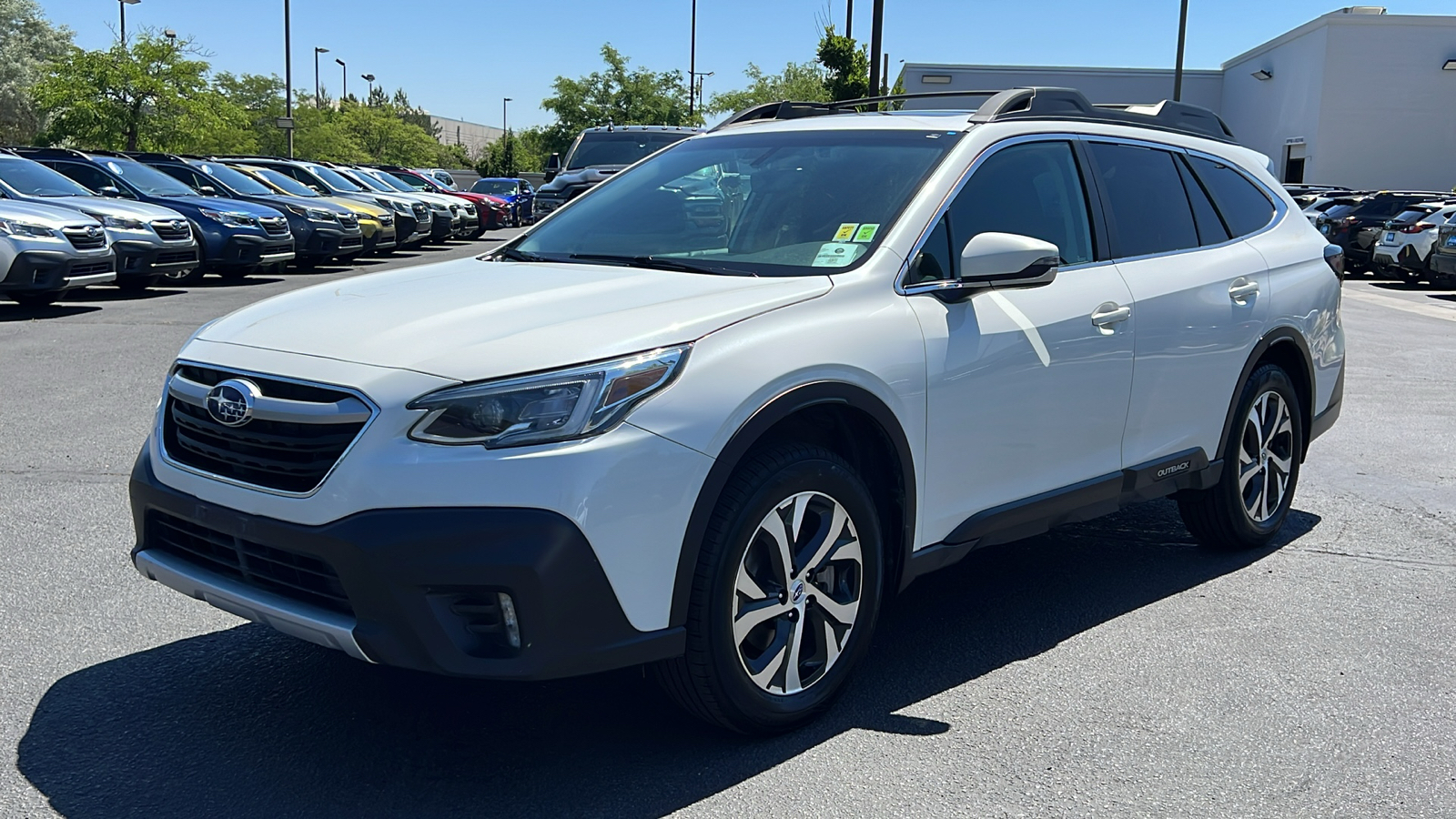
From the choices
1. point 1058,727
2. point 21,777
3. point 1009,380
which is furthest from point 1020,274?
point 21,777

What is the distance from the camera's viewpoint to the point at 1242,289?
516cm

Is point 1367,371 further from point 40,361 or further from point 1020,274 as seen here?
point 40,361

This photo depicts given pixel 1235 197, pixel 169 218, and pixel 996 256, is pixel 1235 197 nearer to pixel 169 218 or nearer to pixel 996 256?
pixel 996 256

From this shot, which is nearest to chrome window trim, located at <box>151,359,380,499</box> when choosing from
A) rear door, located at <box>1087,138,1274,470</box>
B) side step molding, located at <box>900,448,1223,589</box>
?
side step molding, located at <box>900,448,1223,589</box>

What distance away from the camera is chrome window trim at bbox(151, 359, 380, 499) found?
3.03 m

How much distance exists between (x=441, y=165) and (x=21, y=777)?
9265 centimetres

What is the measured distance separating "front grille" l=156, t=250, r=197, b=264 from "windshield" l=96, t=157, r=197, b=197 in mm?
1778

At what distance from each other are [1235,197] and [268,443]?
163 inches

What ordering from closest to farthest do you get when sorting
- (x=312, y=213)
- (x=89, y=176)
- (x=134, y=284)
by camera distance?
1. (x=134, y=284)
2. (x=89, y=176)
3. (x=312, y=213)

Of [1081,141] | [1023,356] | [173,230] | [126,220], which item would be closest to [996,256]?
[1023,356]

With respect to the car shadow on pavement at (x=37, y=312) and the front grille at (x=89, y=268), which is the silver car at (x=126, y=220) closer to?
the front grille at (x=89, y=268)

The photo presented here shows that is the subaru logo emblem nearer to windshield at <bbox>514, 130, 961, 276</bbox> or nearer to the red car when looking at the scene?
windshield at <bbox>514, 130, 961, 276</bbox>

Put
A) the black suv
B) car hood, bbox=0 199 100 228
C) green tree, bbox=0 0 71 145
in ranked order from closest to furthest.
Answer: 1. car hood, bbox=0 199 100 228
2. the black suv
3. green tree, bbox=0 0 71 145

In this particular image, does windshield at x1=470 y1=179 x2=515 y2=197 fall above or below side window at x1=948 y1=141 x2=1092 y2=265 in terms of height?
above
